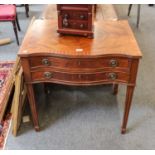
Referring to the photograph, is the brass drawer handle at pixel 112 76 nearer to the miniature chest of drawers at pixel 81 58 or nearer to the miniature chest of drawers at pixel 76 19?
the miniature chest of drawers at pixel 81 58

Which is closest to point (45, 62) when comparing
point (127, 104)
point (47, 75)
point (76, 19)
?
point (47, 75)

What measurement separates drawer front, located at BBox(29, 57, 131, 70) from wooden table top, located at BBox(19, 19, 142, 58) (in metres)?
0.04

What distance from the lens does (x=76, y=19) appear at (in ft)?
4.34

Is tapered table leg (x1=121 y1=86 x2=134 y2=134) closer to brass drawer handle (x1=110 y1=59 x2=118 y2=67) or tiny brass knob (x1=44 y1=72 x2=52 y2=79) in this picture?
brass drawer handle (x1=110 y1=59 x2=118 y2=67)

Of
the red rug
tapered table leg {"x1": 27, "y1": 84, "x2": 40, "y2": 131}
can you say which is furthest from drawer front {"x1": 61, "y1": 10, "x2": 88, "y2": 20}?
the red rug

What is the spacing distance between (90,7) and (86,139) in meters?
0.92

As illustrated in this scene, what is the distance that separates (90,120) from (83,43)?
694mm

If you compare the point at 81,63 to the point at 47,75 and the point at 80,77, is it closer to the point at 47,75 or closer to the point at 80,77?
the point at 80,77

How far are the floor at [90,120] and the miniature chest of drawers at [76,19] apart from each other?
721mm

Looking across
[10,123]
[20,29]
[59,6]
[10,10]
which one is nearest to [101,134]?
[10,123]

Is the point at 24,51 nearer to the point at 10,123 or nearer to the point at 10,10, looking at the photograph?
the point at 10,123

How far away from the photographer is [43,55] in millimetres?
1257

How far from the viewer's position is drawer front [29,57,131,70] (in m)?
1.25

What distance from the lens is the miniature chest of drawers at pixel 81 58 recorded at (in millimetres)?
1239
